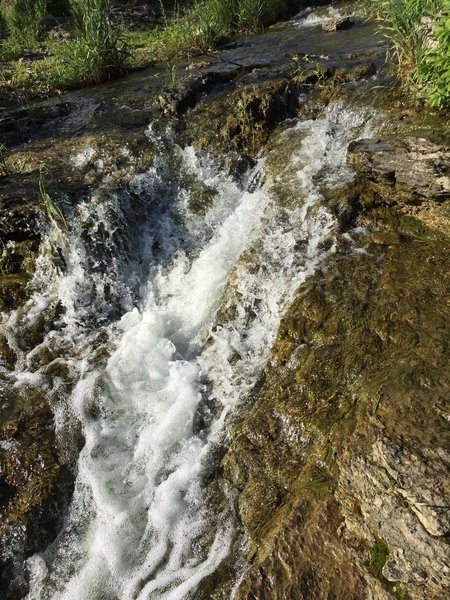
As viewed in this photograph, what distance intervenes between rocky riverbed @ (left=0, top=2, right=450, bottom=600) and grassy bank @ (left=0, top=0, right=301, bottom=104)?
2.45m

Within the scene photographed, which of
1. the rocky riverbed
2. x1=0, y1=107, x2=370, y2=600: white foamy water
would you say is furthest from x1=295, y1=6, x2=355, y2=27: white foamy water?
x1=0, y1=107, x2=370, y2=600: white foamy water

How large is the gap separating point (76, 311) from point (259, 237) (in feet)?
7.68

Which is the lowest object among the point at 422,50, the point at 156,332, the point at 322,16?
the point at 156,332

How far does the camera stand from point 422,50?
5.62 m

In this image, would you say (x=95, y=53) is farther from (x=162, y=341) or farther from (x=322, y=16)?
(x=162, y=341)

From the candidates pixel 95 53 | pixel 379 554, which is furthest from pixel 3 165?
pixel 379 554

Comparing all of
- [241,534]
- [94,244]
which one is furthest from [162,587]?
[94,244]

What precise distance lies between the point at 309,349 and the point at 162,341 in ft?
5.63

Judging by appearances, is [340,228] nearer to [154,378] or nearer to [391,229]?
[391,229]

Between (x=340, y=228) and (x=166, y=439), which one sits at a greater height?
(x=340, y=228)

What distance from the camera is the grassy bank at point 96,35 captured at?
9.98m

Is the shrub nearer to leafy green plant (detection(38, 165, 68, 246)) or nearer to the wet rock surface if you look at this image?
leafy green plant (detection(38, 165, 68, 246))

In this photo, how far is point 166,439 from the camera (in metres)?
4.38

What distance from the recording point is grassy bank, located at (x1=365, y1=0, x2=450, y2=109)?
4977 millimetres
